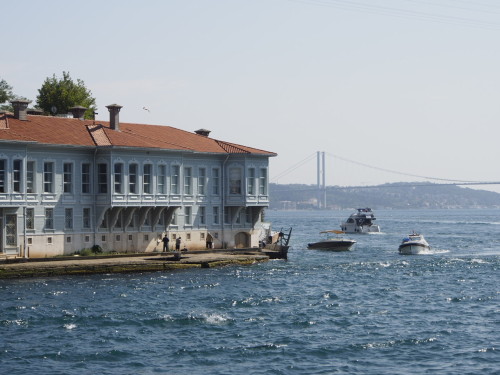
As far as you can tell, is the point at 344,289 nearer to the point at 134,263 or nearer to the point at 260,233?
the point at 134,263

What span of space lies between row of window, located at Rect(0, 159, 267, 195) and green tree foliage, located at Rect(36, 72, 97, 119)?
26852 millimetres

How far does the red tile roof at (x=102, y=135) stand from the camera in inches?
2594

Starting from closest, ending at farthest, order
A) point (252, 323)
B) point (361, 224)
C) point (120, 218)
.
Answer: 1. point (252, 323)
2. point (120, 218)
3. point (361, 224)

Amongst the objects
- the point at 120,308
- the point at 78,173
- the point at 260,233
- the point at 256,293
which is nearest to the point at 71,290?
the point at 120,308

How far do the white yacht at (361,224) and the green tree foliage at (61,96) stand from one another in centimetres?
7155

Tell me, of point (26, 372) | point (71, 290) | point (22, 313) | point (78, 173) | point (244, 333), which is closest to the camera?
point (26, 372)

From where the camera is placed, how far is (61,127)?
69.9 meters

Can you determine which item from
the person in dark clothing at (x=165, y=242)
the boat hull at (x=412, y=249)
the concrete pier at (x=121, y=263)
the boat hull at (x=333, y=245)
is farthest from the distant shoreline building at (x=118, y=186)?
the boat hull at (x=333, y=245)

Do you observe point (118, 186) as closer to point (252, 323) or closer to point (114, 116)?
point (114, 116)

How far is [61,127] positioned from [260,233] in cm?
2039

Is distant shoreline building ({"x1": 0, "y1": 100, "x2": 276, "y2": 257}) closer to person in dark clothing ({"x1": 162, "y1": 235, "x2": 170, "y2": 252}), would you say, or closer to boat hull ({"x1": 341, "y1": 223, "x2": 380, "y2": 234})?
person in dark clothing ({"x1": 162, "y1": 235, "x2": 170, "y2": 252})

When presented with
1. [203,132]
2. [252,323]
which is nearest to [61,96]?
[203,132]

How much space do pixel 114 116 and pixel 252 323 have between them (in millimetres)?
31404

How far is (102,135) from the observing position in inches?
2763
